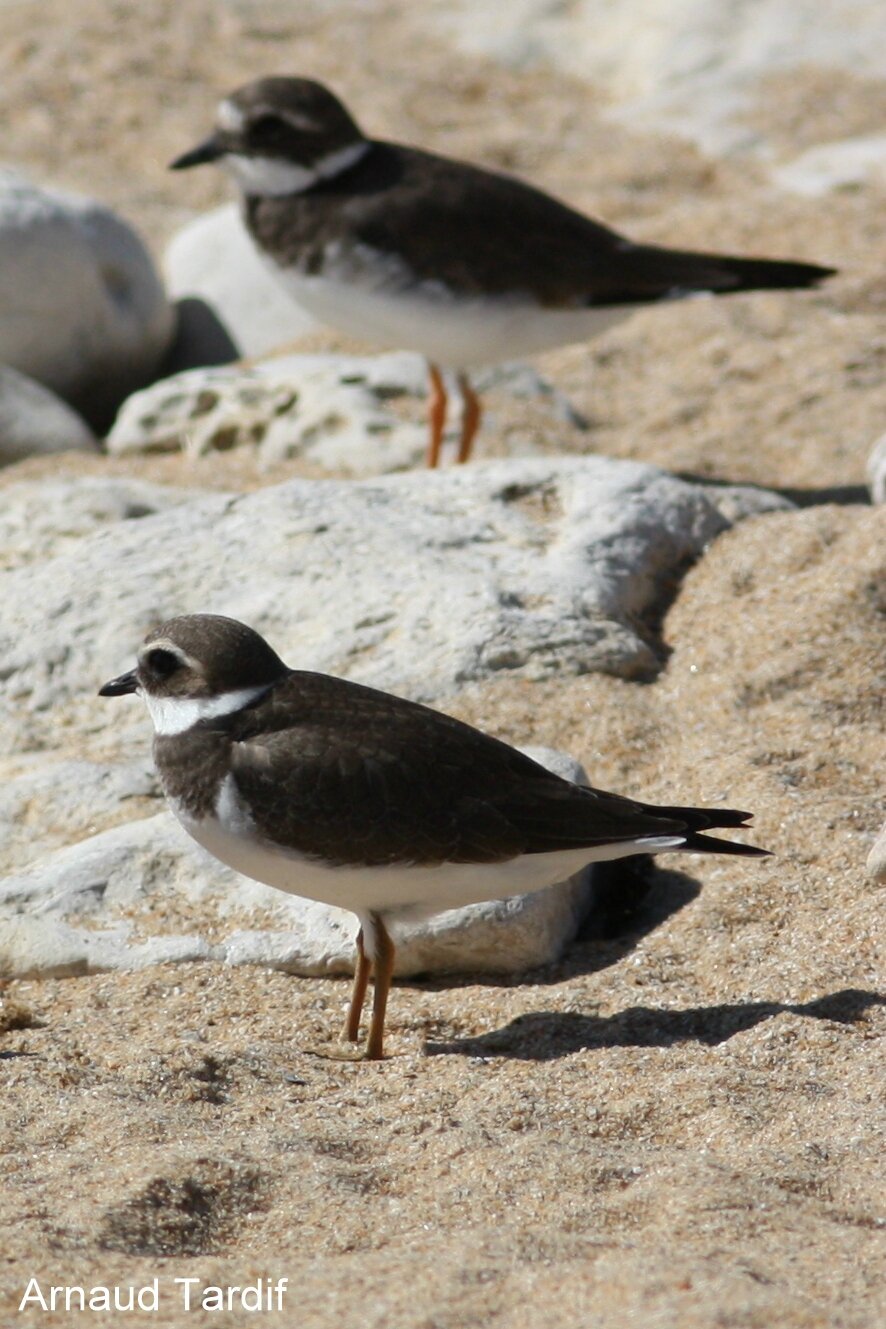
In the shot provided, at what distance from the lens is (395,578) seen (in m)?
5.73

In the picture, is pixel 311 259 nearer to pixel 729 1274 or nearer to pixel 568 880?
pixel 568 880

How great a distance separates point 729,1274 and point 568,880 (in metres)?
2.03

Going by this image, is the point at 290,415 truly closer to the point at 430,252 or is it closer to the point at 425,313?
the point at 425,313

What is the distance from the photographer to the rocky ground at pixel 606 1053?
303cm

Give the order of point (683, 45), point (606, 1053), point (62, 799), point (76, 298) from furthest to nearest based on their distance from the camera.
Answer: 1. point (683, 45)
2. point (76, 298)
3. point (62, 799)
4. point (606, 1053)

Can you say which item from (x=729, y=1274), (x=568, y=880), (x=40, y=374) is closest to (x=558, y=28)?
(x=40, y=374)

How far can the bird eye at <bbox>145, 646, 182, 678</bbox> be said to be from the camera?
14.5 ft

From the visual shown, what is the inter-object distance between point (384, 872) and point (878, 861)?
51.0 inches

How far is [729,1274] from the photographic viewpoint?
9.53 ft

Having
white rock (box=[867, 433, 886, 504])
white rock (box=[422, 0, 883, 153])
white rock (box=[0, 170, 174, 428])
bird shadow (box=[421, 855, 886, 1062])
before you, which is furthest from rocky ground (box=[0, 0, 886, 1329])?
white rock (box=[422, 0, 883, 153])

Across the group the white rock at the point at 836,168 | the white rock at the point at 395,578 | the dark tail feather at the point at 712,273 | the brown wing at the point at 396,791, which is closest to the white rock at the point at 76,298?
the white rock at the point at 395,578

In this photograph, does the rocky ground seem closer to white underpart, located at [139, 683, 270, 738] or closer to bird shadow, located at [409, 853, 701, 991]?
bird shadow, located at [409, 853, 701, 991]

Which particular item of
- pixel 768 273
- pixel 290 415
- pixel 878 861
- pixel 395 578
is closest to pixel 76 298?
pixel 290 415

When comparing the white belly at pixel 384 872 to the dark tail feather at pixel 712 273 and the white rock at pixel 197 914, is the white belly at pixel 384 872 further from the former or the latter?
the dark tail feather at pixel 712 273
